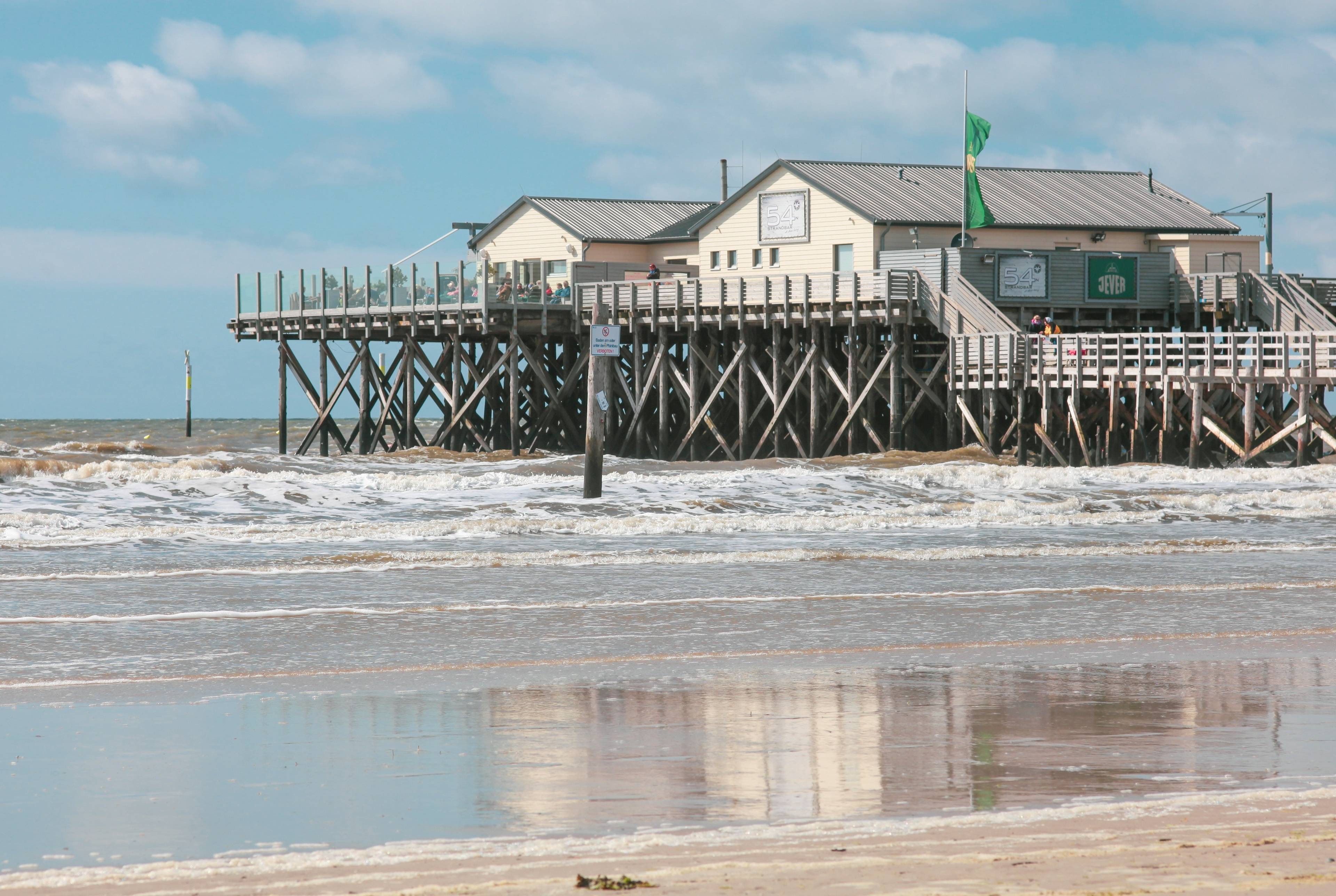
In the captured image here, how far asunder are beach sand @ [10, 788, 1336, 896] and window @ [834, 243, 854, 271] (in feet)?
115

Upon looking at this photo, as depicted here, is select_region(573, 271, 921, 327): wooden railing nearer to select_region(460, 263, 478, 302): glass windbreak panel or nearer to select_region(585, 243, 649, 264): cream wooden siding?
select_region(460, 263, 478, 302): glass windbreak panel

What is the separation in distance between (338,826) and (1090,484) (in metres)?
24.2

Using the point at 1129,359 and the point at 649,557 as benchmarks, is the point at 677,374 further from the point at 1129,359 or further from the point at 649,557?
the point at 649,557

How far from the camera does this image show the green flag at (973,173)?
129 ft

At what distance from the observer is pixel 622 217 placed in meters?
47.8

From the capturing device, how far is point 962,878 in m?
5.25

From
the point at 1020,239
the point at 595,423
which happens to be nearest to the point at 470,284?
the point at 1020,239

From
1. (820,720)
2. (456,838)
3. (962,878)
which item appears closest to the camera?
(962,878)

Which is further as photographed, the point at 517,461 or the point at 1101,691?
the point at 517,461

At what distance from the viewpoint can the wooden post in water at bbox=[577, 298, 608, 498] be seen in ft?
79.7

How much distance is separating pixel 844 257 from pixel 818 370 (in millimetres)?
4588

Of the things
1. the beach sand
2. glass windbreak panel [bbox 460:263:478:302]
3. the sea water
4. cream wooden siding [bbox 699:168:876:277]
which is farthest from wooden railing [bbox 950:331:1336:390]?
the beach sand

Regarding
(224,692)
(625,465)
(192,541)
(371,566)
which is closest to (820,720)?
(224,692)

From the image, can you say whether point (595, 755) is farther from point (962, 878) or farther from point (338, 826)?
point (962, 878)
